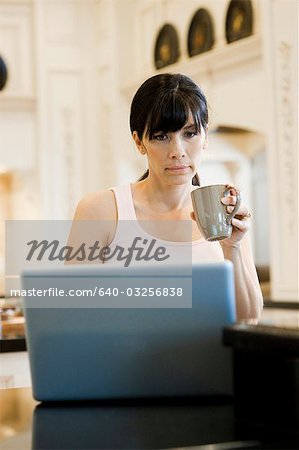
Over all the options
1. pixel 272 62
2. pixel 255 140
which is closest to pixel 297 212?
pixel 272 62

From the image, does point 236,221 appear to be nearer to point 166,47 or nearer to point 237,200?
point 237,200

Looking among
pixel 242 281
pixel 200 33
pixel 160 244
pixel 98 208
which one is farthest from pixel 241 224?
pixel 200 33

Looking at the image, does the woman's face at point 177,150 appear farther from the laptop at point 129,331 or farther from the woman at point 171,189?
the laptop at point 129,331

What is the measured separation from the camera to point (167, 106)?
160 cm

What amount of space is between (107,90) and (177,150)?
5.13m

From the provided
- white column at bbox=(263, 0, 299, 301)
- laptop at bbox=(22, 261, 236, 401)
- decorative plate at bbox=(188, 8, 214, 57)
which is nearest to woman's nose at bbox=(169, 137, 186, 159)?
laptop at bbox=(22, 261, 236, 401)

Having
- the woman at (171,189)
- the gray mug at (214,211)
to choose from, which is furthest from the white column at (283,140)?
the gray mug at (214,211)

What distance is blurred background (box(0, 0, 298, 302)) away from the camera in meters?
5.21

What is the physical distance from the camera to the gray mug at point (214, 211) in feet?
4.82

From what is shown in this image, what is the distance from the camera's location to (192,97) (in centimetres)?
162

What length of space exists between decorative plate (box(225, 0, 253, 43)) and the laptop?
406cm

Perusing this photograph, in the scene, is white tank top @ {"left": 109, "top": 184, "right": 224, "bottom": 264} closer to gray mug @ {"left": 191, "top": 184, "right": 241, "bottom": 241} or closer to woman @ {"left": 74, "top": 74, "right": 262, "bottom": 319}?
woman @ {"left": 74, "top": 74, "right": 262, "bottom": 319}

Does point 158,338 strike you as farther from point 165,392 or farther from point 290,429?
point 290,429

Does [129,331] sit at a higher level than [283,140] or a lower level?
lower
